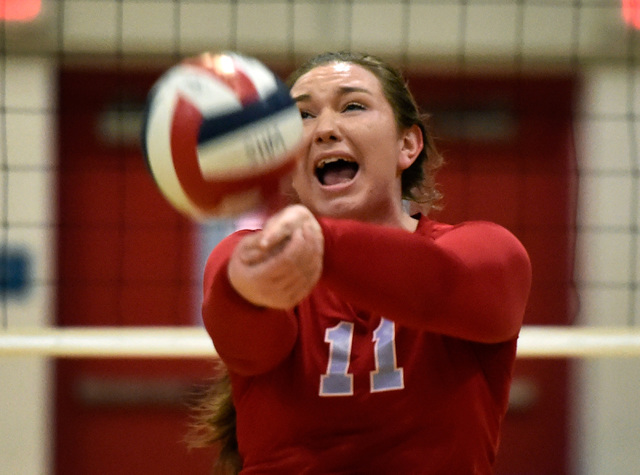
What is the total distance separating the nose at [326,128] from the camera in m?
1.79

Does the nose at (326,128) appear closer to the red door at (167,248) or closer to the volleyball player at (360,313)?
the volleyball player at (360,313)

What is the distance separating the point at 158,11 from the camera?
4.61 metres

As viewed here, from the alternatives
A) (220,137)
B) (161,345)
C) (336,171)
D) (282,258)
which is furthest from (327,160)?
(161,345)

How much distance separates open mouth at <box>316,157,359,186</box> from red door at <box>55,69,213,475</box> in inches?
125

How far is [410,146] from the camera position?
1.99 metres

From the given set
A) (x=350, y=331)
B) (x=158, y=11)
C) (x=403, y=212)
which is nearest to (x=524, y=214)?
(x=158, y=11)

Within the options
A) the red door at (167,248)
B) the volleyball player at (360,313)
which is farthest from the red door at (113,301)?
the volleyball player at (360,313)

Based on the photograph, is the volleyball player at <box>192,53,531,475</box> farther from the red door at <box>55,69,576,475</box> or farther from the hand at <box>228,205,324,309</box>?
the red door at <box>55,69,576,475</box>

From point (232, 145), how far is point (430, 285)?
0.37 meters

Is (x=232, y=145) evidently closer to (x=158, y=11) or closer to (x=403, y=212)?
(x=403, y=212)

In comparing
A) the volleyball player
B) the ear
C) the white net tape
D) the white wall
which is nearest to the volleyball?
the volleyball player

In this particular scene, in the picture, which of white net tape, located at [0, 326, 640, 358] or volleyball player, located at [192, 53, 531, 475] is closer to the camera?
volleyball player, located at [192, 53, 531, 475]

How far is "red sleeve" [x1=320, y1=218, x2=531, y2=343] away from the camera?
1.32m

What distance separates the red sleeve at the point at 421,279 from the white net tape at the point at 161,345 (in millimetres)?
1348
